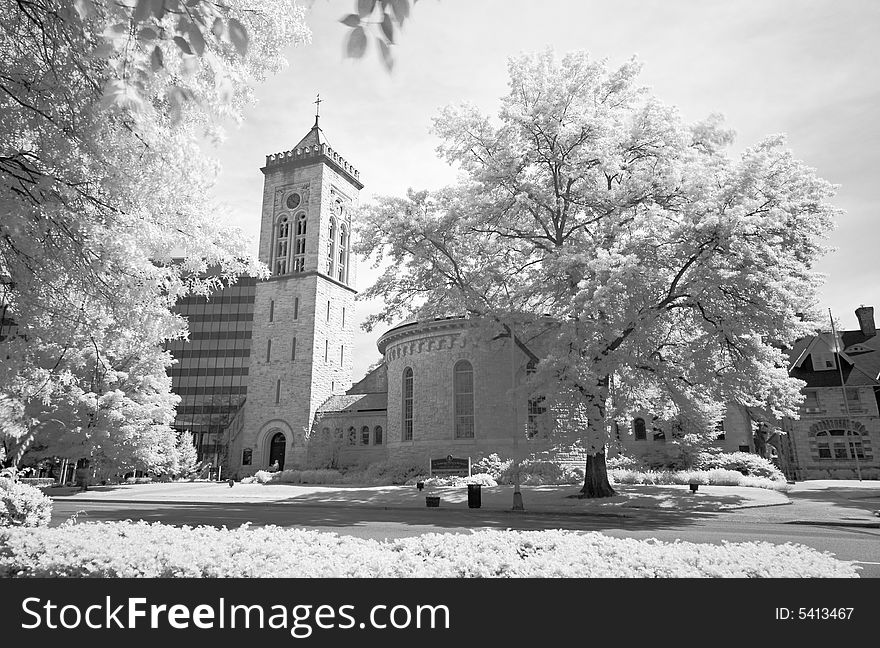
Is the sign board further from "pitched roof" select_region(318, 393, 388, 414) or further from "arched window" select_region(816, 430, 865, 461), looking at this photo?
"arched window" select_region(816, 430, 865, 461)

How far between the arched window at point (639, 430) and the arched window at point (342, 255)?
91.6 feet

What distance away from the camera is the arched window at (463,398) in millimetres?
35219

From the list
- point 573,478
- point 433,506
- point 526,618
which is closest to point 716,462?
point 573,478

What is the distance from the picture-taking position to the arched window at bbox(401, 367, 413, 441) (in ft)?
123

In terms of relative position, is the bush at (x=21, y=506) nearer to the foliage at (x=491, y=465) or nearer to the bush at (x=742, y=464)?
the foliage at (x=491, y=465)

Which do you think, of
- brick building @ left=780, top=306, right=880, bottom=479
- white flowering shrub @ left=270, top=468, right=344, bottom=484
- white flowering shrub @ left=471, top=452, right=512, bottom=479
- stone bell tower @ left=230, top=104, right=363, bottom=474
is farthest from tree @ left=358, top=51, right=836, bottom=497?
brick building @ left=780, top=306, right=880, bottom=479

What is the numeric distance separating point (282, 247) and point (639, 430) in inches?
1300

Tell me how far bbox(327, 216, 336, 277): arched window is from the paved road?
30841 millimetres

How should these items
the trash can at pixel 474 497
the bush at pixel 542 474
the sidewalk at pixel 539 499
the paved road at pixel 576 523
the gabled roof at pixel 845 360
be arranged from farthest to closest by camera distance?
the gabled roof at pixel 845 360 < the bush at pixel 542 474 < the trash can at pixel 474 497 < the sidewalk at pixel 539 499 < the paved road at pixel 576 523

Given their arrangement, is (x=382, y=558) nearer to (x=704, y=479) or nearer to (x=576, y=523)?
(x=576, y=523)

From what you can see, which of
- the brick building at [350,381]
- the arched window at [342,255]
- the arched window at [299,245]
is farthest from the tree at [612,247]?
the arched window at [342,255]

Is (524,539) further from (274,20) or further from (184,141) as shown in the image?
(274,20)

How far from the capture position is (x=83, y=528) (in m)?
8.37

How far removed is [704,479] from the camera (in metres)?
28.5
